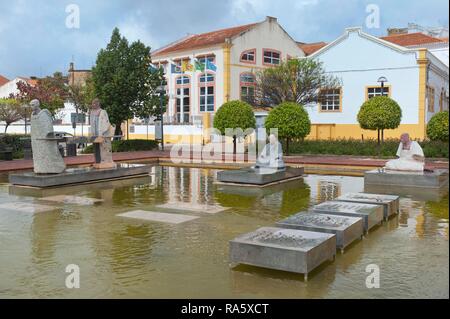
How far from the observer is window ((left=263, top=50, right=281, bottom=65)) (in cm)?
4081

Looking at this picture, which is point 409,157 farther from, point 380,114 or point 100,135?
point 380,114

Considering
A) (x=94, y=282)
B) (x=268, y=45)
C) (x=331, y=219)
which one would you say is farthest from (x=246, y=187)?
(x=268, y=45)

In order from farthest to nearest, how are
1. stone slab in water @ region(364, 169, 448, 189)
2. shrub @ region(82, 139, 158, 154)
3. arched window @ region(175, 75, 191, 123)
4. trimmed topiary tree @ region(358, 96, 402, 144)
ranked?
arched window @ region(175, 75, 191, 123) < shrub @ region(82, 139, 158, 154) < trimmed topiary tree @ region(358, 96, 402, 144) < stone slab in water @ region(364, 169, 448, 189)

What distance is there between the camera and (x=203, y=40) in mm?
42000

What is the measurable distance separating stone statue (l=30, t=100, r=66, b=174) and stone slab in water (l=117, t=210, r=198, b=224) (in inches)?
180

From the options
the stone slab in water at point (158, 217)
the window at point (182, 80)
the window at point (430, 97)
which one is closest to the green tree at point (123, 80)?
the window at point (182, 80)

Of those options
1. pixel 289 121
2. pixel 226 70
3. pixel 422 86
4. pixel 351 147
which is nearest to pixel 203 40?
pixel 226 70

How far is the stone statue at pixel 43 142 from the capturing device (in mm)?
13289

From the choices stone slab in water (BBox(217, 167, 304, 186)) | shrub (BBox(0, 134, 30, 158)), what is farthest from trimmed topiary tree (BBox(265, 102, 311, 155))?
shrub (BBox(0, 134, 30, 158))

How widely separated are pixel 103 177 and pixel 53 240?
742 centimetres

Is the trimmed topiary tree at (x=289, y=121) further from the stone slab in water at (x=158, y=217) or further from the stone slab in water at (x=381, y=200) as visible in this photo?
the stone slab in water at (x=158, y=217)

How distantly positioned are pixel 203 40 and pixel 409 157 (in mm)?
30473

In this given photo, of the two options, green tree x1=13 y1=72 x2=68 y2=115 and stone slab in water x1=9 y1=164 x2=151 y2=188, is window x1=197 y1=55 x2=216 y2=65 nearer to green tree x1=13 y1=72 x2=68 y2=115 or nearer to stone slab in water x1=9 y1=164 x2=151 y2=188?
green tree x1=13 y1=72 x2=68 y2=115

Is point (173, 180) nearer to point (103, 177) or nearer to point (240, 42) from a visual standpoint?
point (103, 177)
